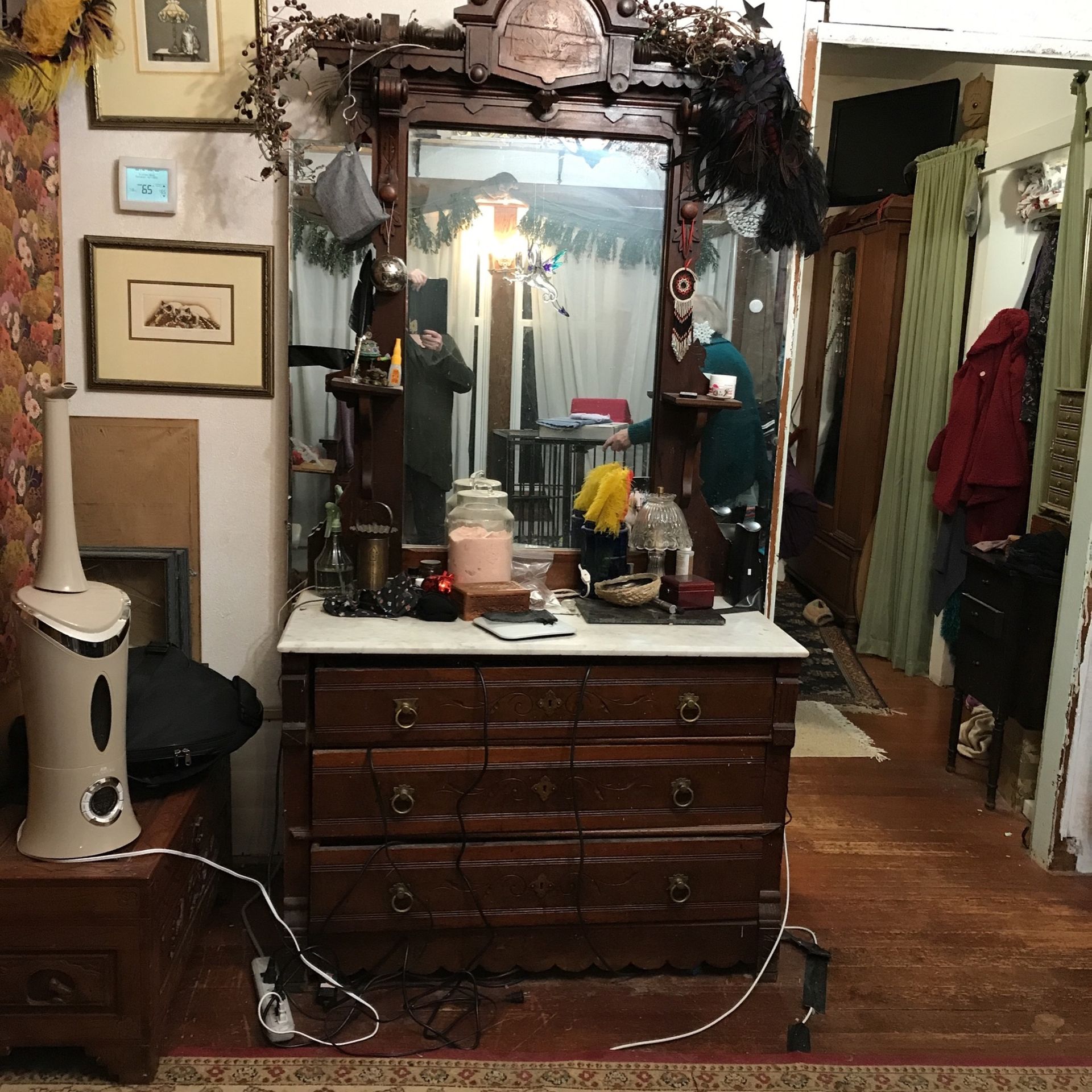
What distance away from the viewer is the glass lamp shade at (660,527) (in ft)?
8.17

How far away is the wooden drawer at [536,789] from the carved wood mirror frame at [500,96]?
0.63 meters

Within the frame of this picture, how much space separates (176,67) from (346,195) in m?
0.51

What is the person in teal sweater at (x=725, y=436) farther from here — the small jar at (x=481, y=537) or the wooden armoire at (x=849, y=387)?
the wooden armoire at (x=849, y=387)

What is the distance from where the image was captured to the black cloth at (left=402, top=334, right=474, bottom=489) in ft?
8.10

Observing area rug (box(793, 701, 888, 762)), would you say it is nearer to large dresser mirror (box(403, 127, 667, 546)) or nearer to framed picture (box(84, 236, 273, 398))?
large dresser mirror (box(403, 127, 667, 546))

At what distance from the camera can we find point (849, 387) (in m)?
5.54

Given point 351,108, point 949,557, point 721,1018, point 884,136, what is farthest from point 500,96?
point 884,136

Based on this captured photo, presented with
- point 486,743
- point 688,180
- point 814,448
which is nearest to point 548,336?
point 688,180

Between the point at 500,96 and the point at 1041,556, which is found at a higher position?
the point at 500,96

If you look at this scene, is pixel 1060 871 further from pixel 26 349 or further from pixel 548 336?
pixel 26 349

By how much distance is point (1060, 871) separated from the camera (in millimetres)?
2955

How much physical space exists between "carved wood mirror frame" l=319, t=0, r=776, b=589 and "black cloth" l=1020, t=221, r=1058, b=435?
6.47ft

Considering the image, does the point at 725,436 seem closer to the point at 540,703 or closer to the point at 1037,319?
the point at 540,703

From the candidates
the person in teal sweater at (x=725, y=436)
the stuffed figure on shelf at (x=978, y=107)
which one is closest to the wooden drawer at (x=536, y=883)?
the person in teal sweater at (x=725, y=436)
